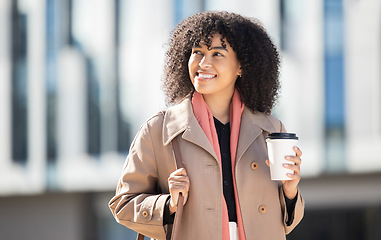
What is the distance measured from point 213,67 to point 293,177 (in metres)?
A: 0.65

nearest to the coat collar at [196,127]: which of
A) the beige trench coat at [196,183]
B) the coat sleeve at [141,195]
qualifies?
the beige trench coat at [196,183]

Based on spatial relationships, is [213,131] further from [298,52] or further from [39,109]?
[39,109]

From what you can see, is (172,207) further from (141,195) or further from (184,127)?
(184,127)

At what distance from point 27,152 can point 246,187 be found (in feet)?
55.1

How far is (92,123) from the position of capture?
1856cm

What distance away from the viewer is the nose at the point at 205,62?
3.19 meters

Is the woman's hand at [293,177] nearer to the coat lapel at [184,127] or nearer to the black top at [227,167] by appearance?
the black top at [227,167]

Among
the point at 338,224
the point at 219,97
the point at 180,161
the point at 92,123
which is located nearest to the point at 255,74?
the point at 219,97

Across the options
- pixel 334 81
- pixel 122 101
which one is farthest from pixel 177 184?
pixel 122 101

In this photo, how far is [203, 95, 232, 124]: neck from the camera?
3.32m

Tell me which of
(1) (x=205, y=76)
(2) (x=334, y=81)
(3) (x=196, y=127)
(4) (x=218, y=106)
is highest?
(2) (x=334, y=81)

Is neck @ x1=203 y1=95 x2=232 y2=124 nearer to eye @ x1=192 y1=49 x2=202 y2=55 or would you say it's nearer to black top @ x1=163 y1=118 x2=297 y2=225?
black top @ x1=163 y1=118 x2=297 y2=225

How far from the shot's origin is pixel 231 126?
129 inches

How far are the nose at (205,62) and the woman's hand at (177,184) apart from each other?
1.70 ft
